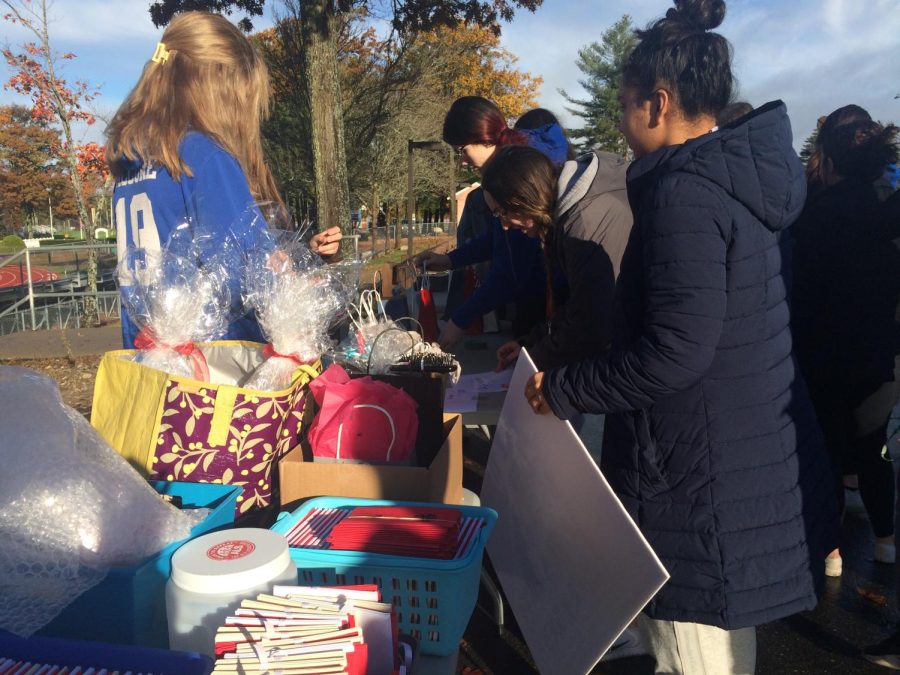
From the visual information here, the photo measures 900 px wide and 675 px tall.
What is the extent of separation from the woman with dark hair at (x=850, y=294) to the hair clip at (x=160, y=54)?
2526 mm

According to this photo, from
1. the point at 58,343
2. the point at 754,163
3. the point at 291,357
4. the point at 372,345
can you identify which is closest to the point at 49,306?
the point at 58,343

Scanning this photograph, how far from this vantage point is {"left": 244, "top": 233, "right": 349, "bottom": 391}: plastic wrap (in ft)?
5.72

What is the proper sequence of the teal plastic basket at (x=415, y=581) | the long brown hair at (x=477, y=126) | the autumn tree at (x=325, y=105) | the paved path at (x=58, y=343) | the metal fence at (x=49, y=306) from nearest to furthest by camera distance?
1. the teal plastic basket at (x=415, y=581)
2. the long brown hair at (x=477, y=126)
3. the autumn tree at (x=325, y=105)
4. the paved path at (x=58, y=343)
5. the metal fence at (x=49, y=306)

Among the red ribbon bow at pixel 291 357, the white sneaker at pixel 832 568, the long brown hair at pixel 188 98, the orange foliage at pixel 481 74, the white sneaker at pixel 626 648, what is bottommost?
the white sneaker at pixel 626 648

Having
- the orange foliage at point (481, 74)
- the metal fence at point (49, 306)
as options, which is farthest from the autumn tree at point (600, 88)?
the metal fence at point (49, 306)

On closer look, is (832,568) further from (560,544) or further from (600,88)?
(600,88)

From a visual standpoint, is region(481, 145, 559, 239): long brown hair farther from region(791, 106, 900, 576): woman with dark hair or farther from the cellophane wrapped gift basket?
region(791, 106, 900, 576): woman with dark hair

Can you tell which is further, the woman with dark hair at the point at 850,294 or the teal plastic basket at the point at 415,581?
the woman with dark hair at the point at 850,294

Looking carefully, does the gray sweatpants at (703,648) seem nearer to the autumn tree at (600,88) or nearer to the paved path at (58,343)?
the paved path at (58,343)

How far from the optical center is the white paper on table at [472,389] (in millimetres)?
2375

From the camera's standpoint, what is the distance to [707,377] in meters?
1.47

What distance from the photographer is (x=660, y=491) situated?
152 cm

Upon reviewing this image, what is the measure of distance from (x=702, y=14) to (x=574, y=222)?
632mm

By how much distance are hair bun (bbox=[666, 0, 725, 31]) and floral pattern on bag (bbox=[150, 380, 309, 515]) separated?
51.5 inches
